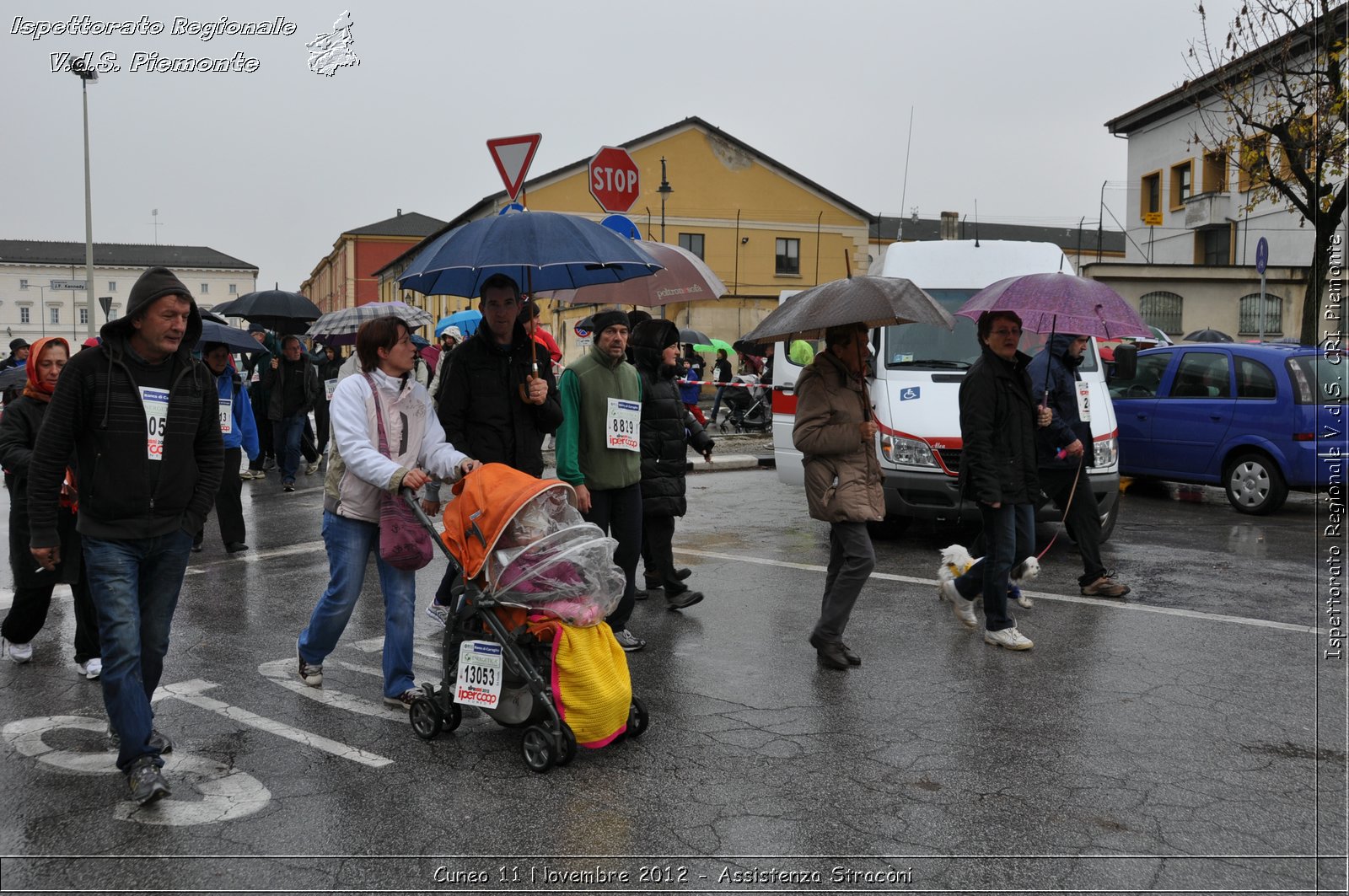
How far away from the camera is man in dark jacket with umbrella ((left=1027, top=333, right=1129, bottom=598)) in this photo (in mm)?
7871

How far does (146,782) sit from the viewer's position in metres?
4.23

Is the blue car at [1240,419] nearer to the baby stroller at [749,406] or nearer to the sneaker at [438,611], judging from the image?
the sneaker at [438,611]

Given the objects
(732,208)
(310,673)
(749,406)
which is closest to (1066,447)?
(310,673)

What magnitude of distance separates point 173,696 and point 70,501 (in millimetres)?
1182

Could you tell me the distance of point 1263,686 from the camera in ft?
19.2

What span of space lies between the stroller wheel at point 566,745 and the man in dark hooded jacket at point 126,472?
4.78ft

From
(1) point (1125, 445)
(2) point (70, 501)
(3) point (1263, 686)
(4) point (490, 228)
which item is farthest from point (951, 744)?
(1) point (1125, 445)

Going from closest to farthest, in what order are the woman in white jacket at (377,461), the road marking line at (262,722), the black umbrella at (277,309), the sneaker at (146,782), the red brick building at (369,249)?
the sneaker at (146,782)
the road marking line at (262,722)
the woman in white jacket at (377,461)
the black umbrella at (277,309)
the red brick building at (369,249)

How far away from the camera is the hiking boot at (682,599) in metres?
7.64

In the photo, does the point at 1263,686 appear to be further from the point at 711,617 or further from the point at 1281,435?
the point at 1281,435

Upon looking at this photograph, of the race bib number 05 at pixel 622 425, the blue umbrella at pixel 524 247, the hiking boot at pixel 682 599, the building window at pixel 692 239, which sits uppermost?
the building window at pixel 692 239

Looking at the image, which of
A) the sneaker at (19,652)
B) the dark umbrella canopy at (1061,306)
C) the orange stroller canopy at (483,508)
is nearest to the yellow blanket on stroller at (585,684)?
the orange stroller canopy at (483,508)

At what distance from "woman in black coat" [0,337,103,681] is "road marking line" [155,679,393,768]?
1.52 feet

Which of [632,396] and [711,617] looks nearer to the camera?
[632,396]
